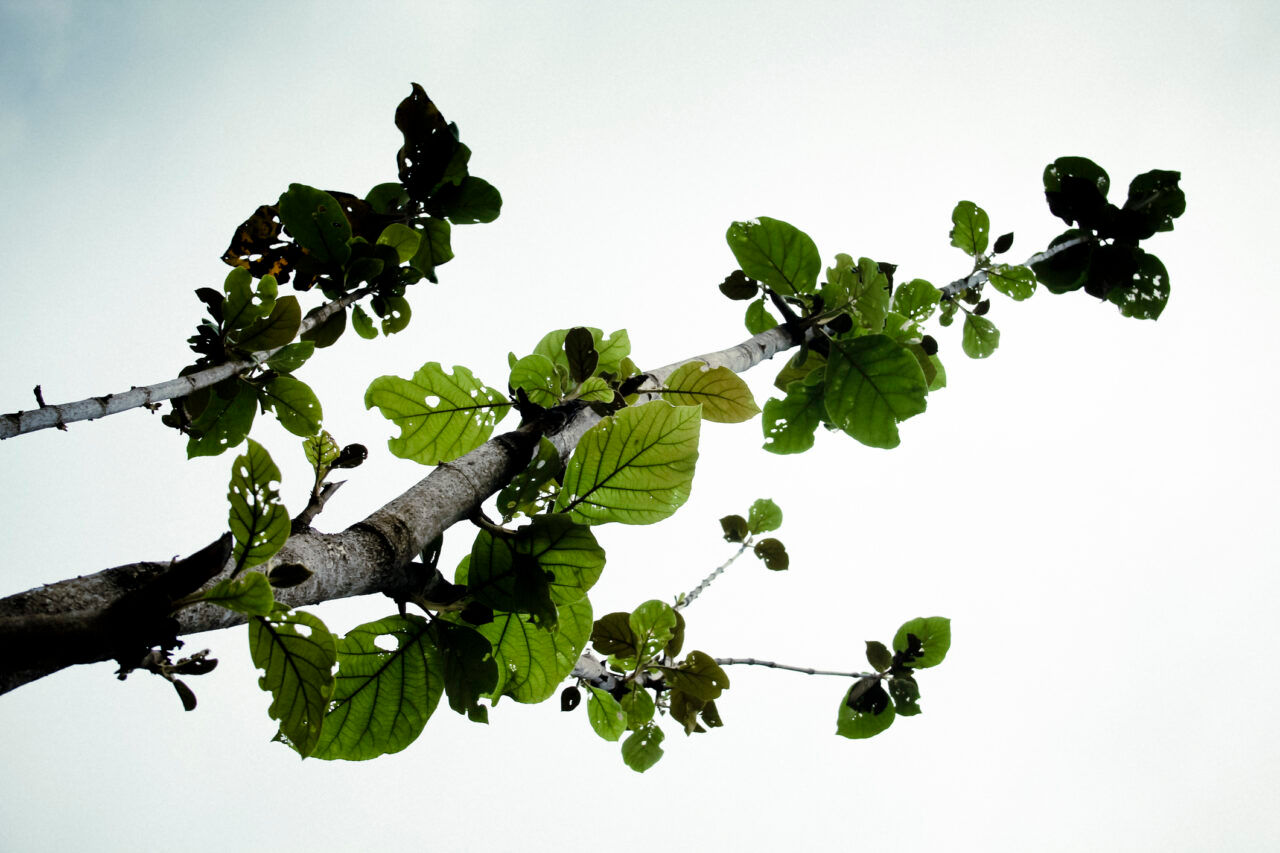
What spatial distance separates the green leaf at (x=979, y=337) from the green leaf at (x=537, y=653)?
2967 millimetres

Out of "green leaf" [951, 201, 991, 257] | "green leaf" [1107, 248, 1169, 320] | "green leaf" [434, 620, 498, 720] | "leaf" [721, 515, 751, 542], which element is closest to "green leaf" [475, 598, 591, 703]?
"green leaf" [434, 620, 498, 720]

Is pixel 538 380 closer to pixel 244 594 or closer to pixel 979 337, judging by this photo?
pixel 244 594

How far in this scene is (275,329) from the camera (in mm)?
2219

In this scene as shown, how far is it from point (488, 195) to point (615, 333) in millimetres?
910

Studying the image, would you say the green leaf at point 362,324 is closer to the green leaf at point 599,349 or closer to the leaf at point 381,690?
the green leaf at point 599,349

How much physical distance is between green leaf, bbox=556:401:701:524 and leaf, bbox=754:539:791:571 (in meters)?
3.00

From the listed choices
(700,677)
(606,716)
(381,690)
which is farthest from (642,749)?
(381,690)

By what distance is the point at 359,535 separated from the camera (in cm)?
127

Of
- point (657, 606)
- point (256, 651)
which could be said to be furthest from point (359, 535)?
point (657, 606)

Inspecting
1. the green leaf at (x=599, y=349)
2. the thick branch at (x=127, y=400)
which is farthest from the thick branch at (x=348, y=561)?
the thick branch at (x=127, y=400)

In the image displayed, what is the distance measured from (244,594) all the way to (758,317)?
277cm

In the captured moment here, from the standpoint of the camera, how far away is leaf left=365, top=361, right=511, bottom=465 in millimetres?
2062

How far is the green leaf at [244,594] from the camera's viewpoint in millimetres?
969

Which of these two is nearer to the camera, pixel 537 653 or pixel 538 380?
pixel 537 653
